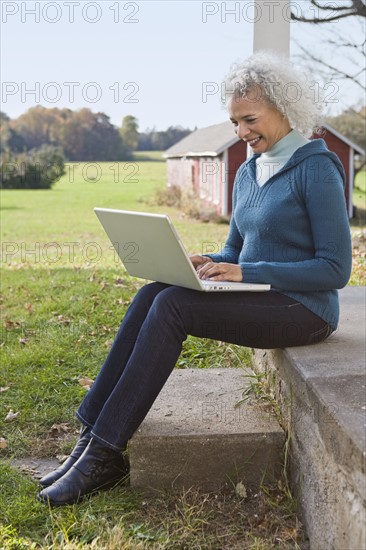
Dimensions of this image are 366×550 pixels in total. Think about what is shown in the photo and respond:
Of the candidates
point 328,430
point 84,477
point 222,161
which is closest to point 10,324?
point 84,477

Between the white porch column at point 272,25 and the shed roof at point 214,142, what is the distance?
12.4m

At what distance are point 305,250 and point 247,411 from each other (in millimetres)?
665

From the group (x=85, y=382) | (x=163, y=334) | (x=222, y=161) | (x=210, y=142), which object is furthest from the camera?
(x=210, y=142)

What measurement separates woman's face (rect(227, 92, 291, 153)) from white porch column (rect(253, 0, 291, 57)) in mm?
2126

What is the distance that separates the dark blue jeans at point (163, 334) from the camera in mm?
2557

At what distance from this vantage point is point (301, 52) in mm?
14086

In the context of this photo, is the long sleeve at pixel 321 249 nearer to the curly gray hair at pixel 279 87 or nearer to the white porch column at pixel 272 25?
the curly gray hair at pixel 279 87

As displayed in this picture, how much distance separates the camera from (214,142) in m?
22.5

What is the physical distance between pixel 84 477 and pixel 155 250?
0.83m

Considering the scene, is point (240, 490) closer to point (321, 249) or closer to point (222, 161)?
point (321, 249)

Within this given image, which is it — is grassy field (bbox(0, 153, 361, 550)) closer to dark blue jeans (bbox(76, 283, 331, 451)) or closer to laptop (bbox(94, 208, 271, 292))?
dark blue jeans (bbox(76, 283, 331, 451))

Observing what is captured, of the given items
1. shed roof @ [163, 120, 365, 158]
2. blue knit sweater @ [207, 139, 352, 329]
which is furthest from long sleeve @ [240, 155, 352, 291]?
shed roof @ [163, 120, 365, 158]

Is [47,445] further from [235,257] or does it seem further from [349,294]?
[349,294]

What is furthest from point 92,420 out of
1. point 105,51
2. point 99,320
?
point 105,51
